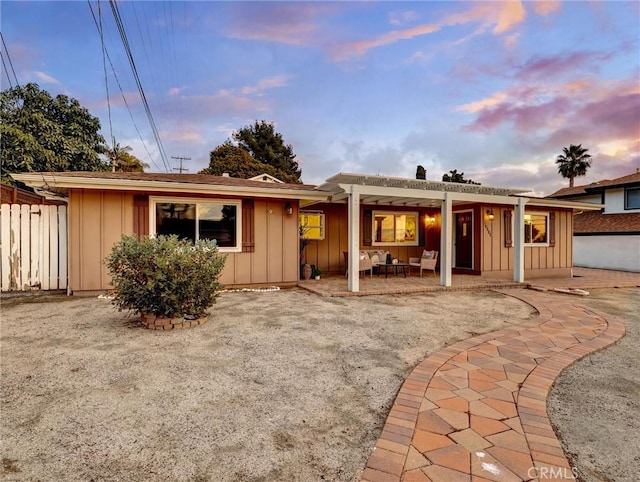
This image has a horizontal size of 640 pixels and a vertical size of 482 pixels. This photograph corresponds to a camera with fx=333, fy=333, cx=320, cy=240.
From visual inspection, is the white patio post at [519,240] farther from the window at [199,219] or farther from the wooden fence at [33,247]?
the wooden fence at [33,247]

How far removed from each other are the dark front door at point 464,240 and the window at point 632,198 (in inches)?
391

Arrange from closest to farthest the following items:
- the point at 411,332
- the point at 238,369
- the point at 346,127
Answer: the point at 238,369 → the point at 411,332 → the point at 346,127

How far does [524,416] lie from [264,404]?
179 centimetres

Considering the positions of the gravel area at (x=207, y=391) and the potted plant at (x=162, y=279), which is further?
the potted plant at (x=162, y=279)

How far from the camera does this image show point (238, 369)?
3.05 m

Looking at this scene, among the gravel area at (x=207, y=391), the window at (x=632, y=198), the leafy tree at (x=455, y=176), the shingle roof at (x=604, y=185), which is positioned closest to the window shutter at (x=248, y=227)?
the gravel area at (x=207, y=391)

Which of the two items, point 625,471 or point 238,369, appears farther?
point 238,369

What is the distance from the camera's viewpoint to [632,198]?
A: 14.9 meters

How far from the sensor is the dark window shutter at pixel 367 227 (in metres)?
10.8

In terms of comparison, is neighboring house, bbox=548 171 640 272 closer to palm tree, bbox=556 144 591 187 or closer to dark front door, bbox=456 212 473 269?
dark front door, bbox=456 212 473 269

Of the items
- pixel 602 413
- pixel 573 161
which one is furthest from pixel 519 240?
pixel 573 161

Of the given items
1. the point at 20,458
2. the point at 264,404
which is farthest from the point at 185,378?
the point at 20,458

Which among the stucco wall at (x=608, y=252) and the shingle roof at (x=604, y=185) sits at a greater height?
the shingle roof at (x=604, y=185)

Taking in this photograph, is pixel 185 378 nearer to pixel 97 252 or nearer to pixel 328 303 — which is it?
pixel 328 303
